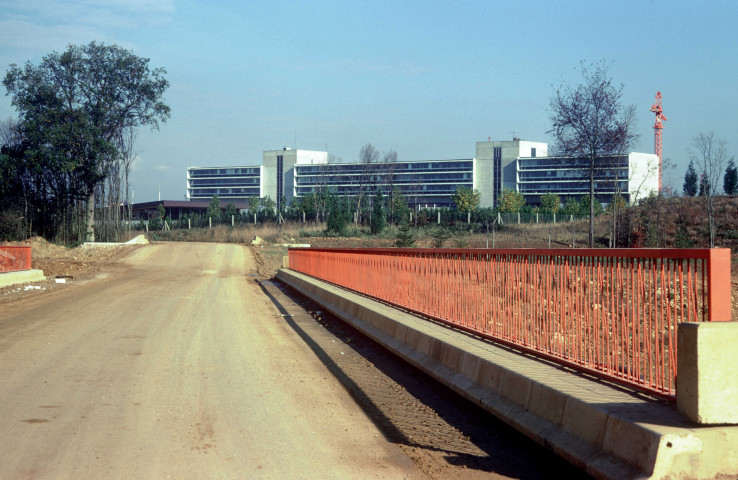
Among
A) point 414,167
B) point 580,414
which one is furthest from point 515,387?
point 414,167

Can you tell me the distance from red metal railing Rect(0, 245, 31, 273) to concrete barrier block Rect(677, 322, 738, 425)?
2809 cm

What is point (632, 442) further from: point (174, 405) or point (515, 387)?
point (174, 405)

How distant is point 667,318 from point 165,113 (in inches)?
2631

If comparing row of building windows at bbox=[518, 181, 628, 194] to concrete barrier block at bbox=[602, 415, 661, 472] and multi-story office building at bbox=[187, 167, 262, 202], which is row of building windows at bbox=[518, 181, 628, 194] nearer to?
multi-story office building at bbox=[187, 167, 262, 202]

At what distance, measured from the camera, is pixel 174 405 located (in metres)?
7.81

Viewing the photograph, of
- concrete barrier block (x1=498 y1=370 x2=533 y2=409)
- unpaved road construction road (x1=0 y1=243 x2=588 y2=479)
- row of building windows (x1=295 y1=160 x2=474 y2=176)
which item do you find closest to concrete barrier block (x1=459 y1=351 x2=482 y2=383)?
unpaved road construction road (x1=0 y1=243 x2=588 y2=479)

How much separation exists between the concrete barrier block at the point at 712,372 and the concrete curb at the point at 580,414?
0.11m

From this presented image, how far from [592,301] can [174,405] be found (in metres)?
4.39

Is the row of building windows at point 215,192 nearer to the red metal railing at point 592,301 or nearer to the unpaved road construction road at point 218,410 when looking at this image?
the unpaved road construction road at point 218,410

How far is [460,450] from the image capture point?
6434mm

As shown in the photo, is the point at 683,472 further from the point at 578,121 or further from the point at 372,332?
the point at 578,121

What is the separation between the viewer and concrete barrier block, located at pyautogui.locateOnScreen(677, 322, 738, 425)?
191 inches

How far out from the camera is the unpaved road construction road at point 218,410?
228 inches

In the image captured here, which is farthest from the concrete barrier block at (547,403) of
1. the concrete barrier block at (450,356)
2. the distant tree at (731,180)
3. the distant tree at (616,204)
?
the distant tree at (731,180)
